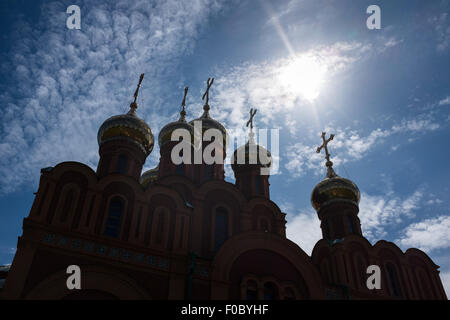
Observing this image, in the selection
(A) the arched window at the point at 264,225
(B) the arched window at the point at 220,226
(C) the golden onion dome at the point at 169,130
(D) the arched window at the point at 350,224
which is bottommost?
(B) the arched window at the point at 220,226

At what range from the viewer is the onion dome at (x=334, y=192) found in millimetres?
17237

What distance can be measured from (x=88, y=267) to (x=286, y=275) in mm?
5811

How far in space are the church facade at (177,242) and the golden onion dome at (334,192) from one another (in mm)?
53

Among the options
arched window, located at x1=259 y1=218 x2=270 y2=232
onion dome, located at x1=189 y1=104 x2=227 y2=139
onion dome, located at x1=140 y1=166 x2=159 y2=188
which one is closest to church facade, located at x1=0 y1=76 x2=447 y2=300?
arched window, located at x1=259 y1=218 x2=270 y2=232

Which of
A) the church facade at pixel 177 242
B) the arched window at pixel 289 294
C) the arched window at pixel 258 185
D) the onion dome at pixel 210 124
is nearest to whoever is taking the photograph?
the church facade at pixel 177 242

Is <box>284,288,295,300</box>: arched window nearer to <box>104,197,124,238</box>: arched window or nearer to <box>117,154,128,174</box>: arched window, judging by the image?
<box>104,197,124,238</box>: arched window

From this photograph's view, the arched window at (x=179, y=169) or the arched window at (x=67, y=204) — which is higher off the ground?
the arched window at (x=179, y=169)

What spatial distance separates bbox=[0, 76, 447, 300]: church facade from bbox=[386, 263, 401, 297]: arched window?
0.04m

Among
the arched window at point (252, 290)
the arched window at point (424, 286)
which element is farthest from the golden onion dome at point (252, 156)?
the arched window at point (424, 286)

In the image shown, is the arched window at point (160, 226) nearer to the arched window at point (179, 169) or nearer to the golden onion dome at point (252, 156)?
the arched window at point (179, 169)

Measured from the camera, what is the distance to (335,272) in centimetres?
1402

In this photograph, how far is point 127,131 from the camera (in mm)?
15156

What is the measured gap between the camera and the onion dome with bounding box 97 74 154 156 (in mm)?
15102
